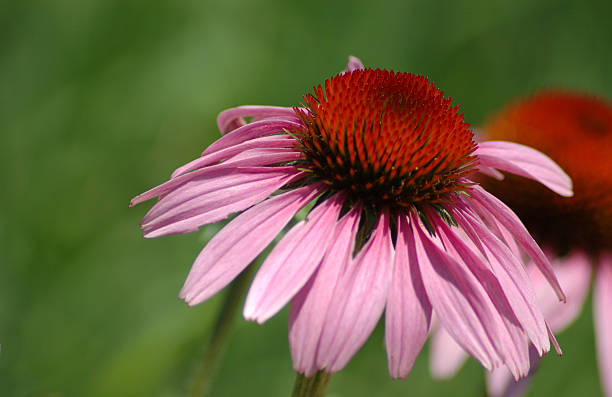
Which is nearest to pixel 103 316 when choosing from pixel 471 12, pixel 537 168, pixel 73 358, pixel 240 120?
pixel 73 358

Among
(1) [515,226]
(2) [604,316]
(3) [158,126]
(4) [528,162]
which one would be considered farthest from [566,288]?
(3) [158,126]

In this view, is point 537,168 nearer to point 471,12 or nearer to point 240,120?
point 240,120

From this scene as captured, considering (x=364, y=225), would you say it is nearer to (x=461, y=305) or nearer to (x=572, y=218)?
(x=461, y=305)

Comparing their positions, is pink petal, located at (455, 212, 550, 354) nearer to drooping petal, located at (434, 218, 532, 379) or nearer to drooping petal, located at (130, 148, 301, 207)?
drooping petal, located at (434, 218, 532, 379)

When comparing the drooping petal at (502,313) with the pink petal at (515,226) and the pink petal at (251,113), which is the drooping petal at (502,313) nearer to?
the pink petal at (515,226)

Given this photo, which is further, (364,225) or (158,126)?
A: (158,126)

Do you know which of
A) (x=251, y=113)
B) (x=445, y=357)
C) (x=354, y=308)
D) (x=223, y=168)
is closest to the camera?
(x=354, y=308)

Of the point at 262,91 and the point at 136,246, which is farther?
the point at 262,91

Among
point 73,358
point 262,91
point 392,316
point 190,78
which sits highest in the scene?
point 190,78
